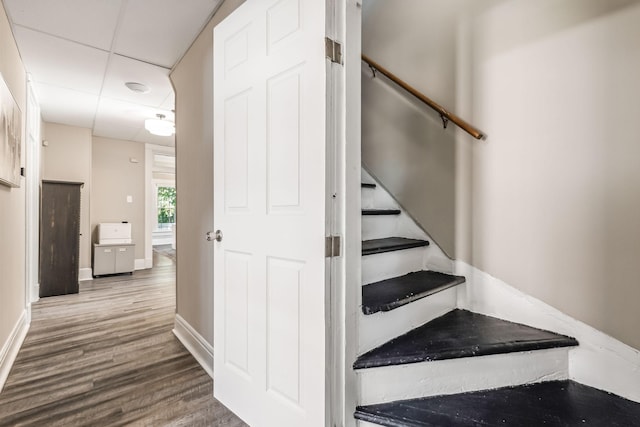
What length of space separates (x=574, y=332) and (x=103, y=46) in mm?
3772

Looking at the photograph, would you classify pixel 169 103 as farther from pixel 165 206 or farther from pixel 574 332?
pixel 165 206

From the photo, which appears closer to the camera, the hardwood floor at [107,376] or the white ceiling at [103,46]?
the hardwood floor at [107,376]

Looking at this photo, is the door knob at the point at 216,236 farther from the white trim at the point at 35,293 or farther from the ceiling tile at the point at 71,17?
the white trim at the point at 35,293

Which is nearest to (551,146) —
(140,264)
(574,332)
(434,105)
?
(434,105)

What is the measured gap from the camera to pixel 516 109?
1.54 m

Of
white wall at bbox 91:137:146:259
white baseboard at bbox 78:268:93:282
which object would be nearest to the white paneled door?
white baseboard at bbox 78:268:93:282

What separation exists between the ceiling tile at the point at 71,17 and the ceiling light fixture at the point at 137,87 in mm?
803

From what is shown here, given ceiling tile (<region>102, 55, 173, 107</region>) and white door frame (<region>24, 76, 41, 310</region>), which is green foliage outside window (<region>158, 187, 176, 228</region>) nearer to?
white door frame (<region>24, 76, 41, 310</region>)

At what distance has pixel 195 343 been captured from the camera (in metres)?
2.34

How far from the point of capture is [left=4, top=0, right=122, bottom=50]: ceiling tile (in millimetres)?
2021

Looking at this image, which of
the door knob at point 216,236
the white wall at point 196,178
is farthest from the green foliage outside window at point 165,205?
the door knob at point 216,236

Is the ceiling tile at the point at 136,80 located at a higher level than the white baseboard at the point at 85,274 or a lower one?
higher

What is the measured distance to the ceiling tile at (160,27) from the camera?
2066 mm

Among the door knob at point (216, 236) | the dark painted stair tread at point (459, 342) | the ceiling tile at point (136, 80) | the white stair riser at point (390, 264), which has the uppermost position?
the ceiling tile at point (136, 80)
